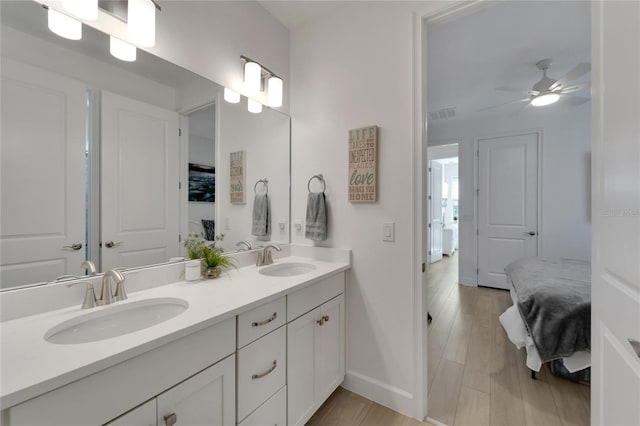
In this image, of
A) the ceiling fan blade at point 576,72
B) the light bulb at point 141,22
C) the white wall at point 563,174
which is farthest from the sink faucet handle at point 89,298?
the white wall at point 563,174

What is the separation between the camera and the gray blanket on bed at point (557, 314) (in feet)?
5.60

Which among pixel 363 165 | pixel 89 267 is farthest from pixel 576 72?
pixel 89 267

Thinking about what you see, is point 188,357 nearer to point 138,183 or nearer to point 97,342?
point 97,342

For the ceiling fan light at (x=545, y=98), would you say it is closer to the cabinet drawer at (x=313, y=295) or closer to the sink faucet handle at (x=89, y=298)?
the cabinet drawer at (x=313, y=295)

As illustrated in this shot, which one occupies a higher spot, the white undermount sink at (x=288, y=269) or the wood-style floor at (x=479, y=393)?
the white undermount sink at (x=288, y=269)

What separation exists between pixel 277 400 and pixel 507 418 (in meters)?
1.40

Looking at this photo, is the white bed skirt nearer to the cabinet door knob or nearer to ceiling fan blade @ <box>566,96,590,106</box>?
the cabinet door knob

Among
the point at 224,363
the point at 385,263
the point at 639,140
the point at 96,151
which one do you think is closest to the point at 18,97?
the point at 96,151

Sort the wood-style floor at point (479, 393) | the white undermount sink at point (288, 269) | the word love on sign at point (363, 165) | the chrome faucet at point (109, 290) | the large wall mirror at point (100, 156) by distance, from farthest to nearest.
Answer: the white undermount sink at point (288, 269) < the word love on sign at point (363, 165) < the wood-style floor at point (479, 393) < the chrome faucet at point (109, 290) < the large wall mirror at point (100, 156)

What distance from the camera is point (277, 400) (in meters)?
1.23

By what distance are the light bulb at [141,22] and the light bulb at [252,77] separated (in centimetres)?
59

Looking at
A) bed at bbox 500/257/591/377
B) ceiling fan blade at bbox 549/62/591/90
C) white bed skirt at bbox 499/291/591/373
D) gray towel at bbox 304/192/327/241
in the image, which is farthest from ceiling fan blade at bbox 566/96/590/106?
gray towel at bbox 304/192/327/241

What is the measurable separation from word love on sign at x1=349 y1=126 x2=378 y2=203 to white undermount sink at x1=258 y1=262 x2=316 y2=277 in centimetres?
57

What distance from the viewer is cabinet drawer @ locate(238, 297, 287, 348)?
→ 1073 millimetres
